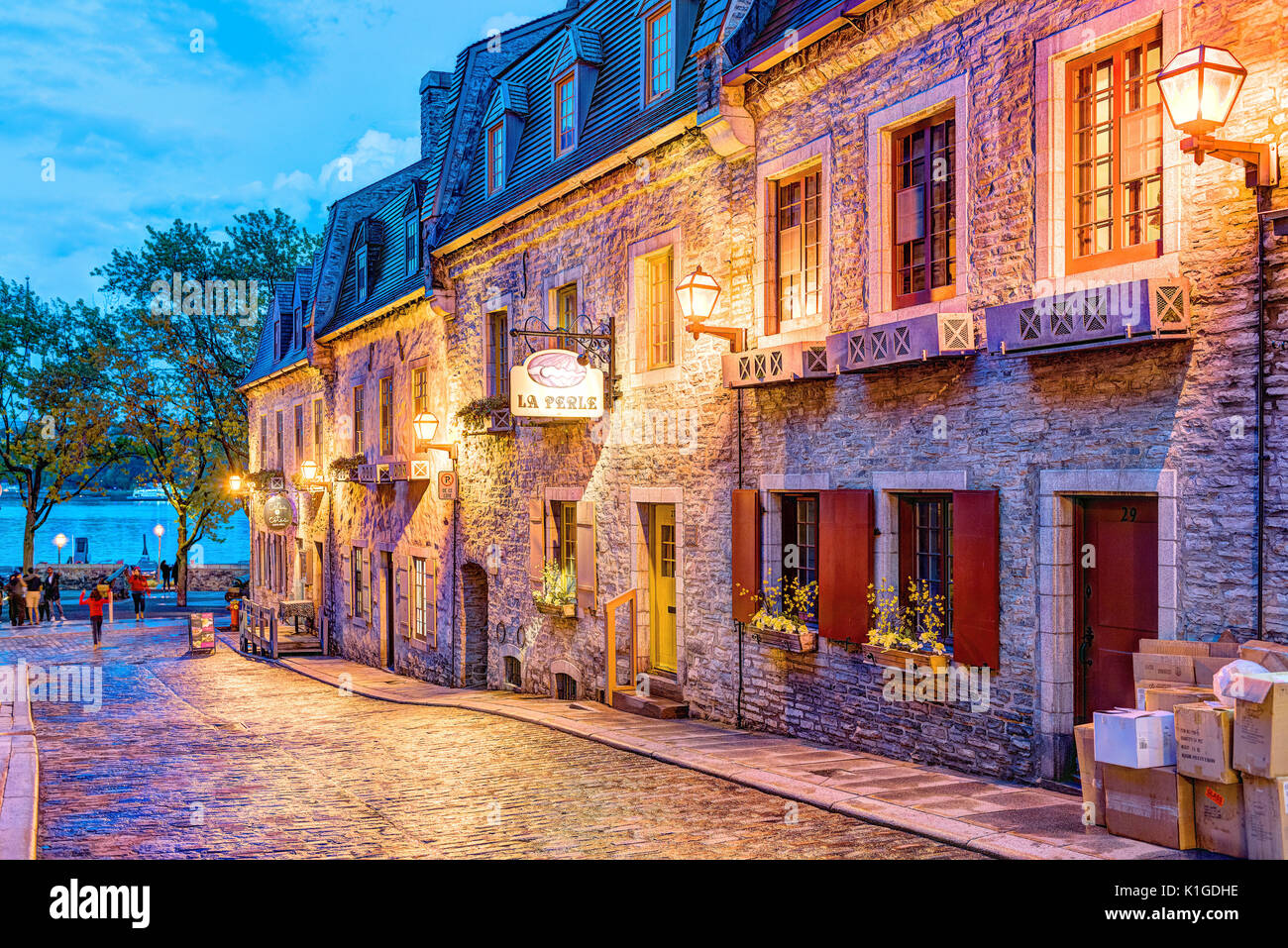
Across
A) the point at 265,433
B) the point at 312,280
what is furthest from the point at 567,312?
the point at 265,433

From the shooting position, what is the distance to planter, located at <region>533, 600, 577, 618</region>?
15.9 metres

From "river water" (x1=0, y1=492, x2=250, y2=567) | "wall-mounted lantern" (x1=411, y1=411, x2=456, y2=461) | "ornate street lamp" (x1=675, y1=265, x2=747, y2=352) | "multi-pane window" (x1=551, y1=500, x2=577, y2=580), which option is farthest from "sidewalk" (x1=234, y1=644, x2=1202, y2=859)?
"river water" (x1=0, y1=492, x2=250, y2=567)

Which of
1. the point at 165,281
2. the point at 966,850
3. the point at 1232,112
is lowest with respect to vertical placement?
the point at 966,850

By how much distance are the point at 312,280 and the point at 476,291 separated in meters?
14.2

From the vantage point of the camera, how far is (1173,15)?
7266 millimetres

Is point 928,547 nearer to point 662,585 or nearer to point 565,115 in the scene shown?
point 662,585

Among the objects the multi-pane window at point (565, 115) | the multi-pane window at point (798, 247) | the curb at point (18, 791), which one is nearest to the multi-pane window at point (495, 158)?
the multi-pane window at point (565, 115)

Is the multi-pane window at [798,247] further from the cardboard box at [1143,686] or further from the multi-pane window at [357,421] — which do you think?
the multi-pane window at [357,421]

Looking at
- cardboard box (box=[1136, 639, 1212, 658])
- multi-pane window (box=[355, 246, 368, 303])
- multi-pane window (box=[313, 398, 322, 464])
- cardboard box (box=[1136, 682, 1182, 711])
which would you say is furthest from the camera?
multi-pane window (box=[313, 398, 322, 464])

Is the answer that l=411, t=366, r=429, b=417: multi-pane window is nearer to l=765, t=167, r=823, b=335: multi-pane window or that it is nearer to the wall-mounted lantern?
the wall-mounted lantern

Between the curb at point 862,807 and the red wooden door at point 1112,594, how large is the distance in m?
1.79

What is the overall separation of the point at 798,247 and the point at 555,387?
408cm

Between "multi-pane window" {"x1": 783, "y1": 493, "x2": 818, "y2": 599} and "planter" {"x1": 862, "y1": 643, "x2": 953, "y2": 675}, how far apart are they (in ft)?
4.63
